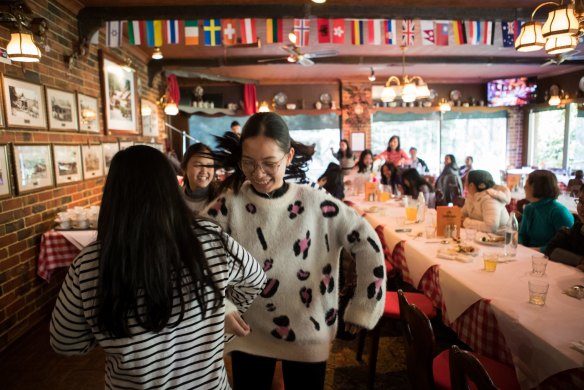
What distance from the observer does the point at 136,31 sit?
5105 mm

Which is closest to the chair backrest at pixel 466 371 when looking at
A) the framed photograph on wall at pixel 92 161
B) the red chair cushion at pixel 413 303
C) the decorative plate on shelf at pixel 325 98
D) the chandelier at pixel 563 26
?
the red chair cushion at pixel 413 303

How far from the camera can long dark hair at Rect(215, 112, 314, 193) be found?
142 centimetres

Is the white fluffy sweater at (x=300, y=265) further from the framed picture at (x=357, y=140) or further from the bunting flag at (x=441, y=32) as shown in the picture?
the framed picture at (x=357, y=140)

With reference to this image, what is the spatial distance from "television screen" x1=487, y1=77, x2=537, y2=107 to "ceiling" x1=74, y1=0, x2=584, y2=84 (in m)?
0.32

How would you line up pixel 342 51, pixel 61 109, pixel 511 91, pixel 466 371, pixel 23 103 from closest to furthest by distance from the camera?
pixel 466 371
pixel 23 103
pixel 61 109
pixel 342 51
pixel 511 91

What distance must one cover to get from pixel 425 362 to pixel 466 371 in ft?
1.32

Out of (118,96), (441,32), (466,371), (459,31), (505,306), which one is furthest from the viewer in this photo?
(118,96)

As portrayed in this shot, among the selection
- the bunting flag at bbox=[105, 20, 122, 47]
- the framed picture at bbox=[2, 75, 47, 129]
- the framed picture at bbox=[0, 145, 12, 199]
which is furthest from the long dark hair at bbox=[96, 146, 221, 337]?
the bunting flag at bbox=[105, 20, 122, 47]

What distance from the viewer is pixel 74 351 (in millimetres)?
1069

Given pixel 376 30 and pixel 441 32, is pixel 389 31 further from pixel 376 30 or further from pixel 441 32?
pixel 441 32

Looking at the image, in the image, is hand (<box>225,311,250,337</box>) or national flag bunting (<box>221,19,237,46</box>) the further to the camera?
national flag bunting (<box>221,19,237,46</box>)

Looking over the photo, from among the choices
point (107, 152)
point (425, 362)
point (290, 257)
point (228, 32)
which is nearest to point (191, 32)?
point (228, 32)

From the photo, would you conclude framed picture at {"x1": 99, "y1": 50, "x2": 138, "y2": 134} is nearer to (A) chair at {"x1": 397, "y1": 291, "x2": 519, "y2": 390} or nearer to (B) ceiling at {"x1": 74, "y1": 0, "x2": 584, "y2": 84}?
(B) ceiling at {"x1": 74, "y1": 0, "x2": 584, "y2": 84}

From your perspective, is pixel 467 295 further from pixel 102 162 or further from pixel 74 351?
pixel 102 162
